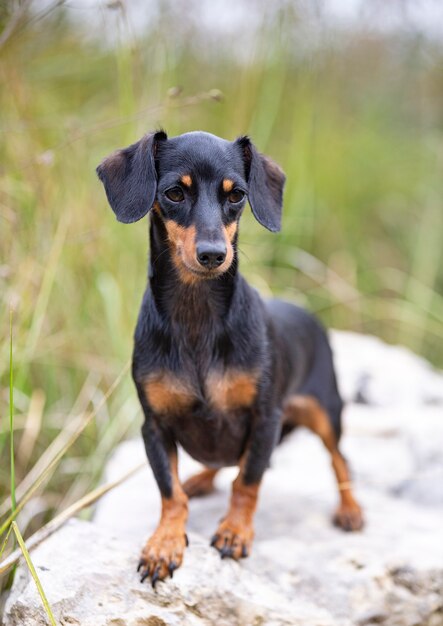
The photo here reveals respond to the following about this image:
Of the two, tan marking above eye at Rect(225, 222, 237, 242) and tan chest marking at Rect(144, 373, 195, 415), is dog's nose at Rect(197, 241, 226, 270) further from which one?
tan chest marking at Rect(144, 373, 195, 415)

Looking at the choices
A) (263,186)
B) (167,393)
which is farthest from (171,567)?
(263,186)

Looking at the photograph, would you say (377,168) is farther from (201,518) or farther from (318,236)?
(201,518)

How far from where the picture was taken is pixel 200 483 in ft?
11.2

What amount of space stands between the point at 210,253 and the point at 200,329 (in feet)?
1.52

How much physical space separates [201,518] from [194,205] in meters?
1.36

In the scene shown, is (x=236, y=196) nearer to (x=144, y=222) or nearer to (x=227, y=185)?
(x=227, y=185)

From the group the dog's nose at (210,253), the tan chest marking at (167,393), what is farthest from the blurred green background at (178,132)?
the dog's nose at (210,253)

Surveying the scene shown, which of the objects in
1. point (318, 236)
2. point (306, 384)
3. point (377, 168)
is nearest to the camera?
point (306, 384)

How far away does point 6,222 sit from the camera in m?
3.74

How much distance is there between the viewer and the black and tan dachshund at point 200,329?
243cm

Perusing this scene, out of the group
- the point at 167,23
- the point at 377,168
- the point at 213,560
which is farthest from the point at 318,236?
the point at 213,560

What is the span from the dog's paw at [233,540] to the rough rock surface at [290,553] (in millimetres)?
40

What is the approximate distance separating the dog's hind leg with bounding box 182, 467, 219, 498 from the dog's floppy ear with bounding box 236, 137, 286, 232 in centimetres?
127

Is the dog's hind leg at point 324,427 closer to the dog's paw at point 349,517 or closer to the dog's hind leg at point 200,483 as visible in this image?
the dog's paw at point 349,517
